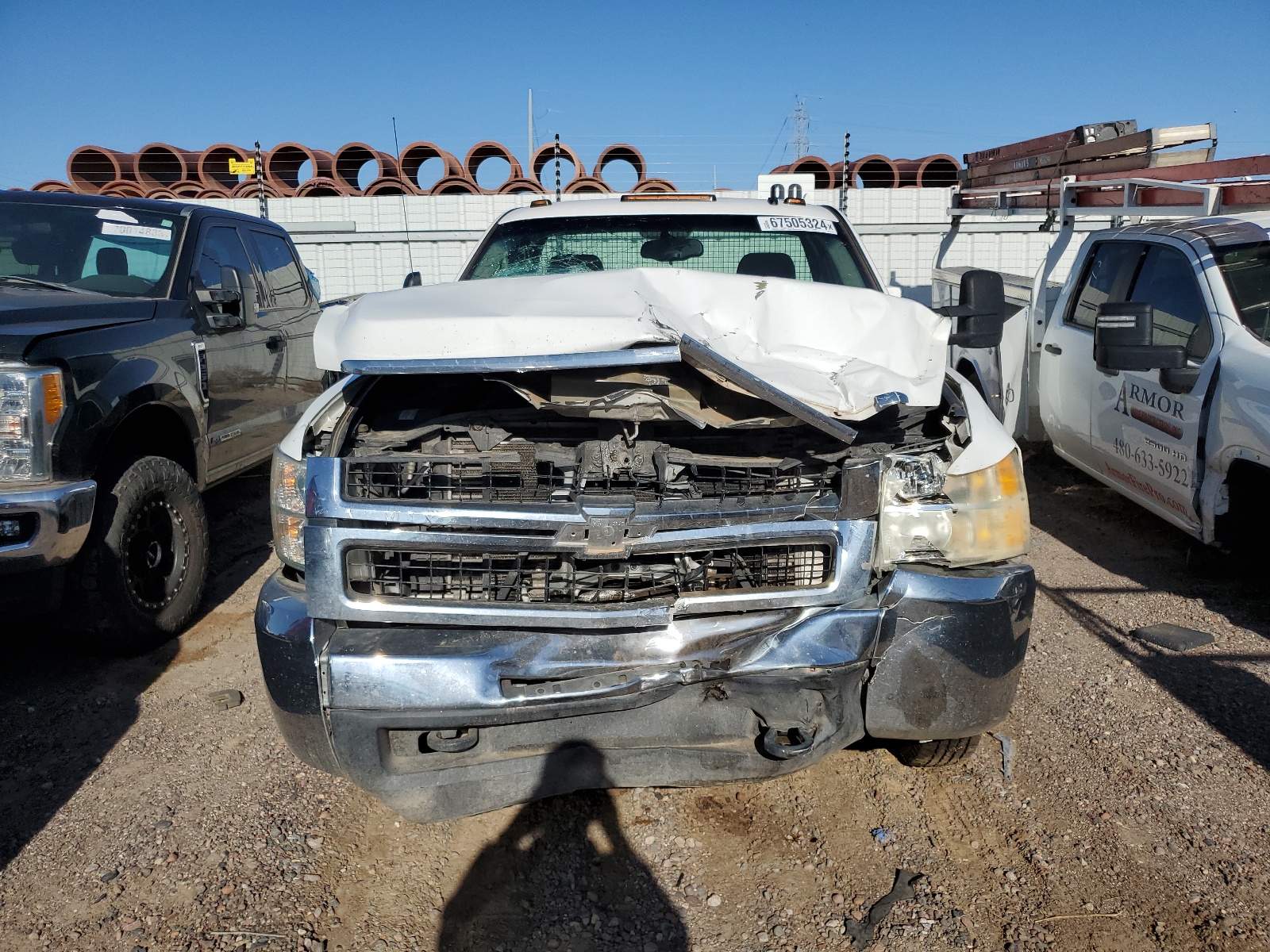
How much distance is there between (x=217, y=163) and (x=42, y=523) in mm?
12667

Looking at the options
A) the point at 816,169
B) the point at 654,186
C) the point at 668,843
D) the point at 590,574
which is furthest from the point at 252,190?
the point at 668,843

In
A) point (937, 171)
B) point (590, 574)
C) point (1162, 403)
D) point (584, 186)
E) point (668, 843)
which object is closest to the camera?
point (590, 574)

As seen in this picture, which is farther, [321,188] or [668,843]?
[321,188]

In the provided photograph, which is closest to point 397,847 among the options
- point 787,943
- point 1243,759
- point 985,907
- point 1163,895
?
point 787,943

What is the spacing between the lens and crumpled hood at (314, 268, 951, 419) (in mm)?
2465

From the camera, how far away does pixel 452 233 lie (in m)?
12.0

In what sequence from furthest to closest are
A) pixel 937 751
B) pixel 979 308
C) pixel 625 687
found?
pixel 979 308 < pixel 937 751 < pixel 625 687

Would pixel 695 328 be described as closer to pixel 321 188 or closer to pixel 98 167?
pixel 321 188

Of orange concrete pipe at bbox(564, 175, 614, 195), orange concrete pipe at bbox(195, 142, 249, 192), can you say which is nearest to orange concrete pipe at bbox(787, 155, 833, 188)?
orange concrete pipe at bbox(564, 175, 614, 195)

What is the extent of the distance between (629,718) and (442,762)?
0.50 metres

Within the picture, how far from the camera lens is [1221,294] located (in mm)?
4449

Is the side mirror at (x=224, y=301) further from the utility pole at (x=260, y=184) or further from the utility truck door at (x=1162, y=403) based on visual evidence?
the utility pole at (x=260, y=184)

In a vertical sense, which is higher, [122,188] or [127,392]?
[122,188]

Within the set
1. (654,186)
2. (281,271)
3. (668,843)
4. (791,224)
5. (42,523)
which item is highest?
(654,186)
